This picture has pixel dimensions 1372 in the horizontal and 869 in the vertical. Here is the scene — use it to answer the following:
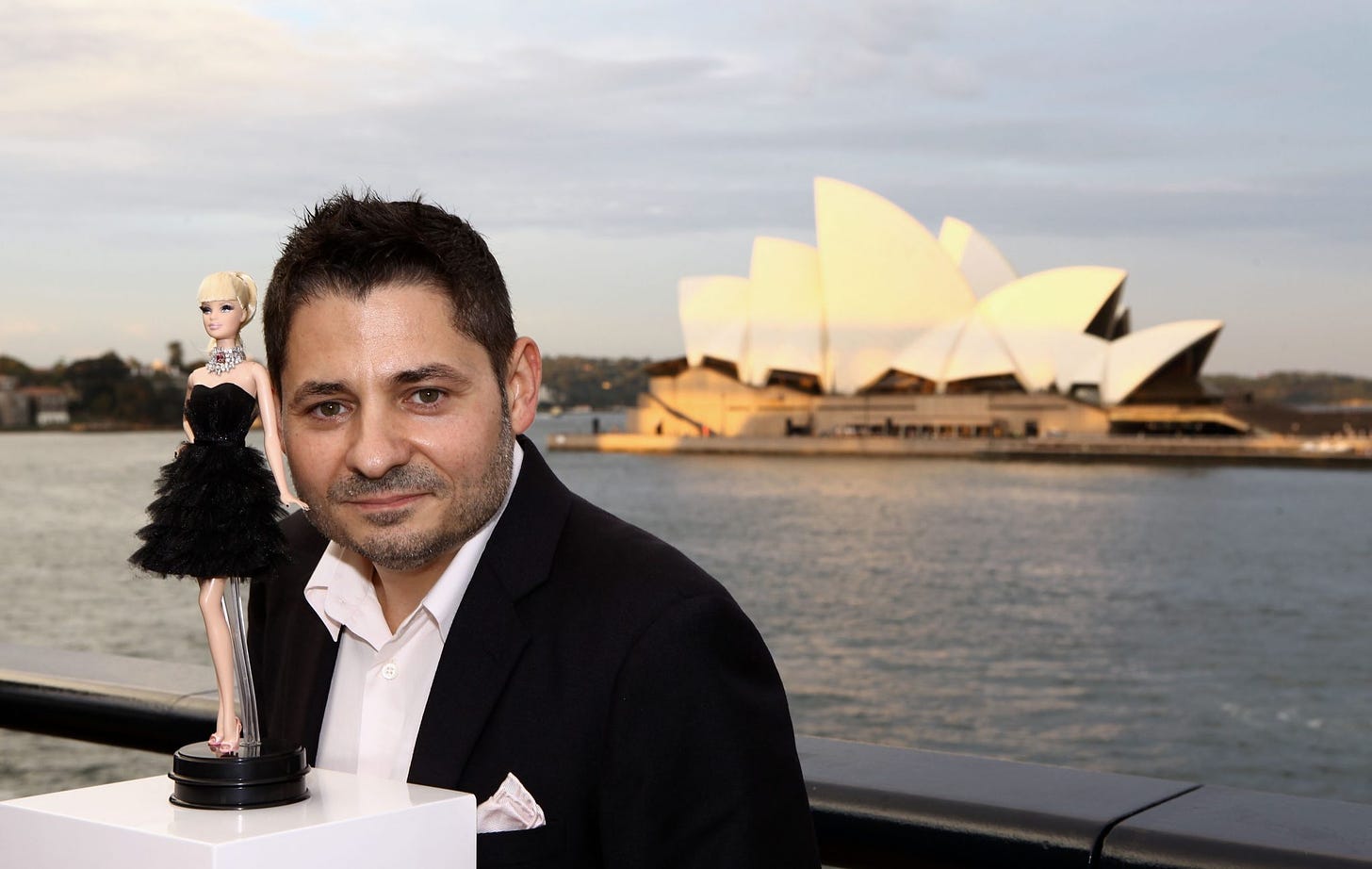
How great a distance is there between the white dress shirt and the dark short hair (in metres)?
0.17

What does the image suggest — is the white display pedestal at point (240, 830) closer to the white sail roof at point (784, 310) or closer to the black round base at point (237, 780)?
the black round base at point (237, 780)

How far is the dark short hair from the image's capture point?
1035mm

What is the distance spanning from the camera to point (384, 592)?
1233 mm

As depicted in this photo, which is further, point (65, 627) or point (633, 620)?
point (65, 627)

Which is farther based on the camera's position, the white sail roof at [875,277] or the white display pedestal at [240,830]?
the white sail roof at [875,277]

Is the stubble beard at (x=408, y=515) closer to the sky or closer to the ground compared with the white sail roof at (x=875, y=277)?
closer to the ground

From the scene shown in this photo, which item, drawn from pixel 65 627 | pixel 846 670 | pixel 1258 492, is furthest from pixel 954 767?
pixel 1258 492

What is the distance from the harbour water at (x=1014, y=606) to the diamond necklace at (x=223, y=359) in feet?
14.8

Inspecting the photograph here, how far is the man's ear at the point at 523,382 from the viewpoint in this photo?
1155 millimetres

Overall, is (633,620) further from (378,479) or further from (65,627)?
(65,627)

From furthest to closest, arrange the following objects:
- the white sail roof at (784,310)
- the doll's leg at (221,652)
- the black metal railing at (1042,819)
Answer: the white sail roof at (784,310) → the black metal railing at (1042,819) → the doll's leg at (221,652)

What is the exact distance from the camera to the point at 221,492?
1000 millimetres

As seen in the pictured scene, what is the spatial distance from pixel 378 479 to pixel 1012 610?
2230 cm

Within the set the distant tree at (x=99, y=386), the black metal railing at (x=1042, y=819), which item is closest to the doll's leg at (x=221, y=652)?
the black metal railing at (x=1042, y=819)
